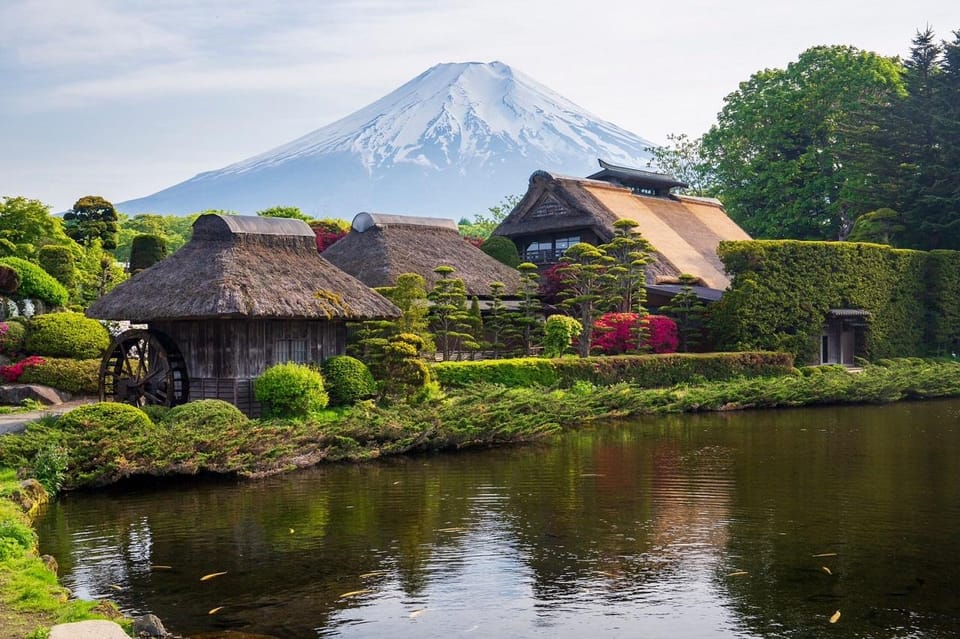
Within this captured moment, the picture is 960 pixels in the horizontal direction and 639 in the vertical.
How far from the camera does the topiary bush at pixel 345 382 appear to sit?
25.1 meters

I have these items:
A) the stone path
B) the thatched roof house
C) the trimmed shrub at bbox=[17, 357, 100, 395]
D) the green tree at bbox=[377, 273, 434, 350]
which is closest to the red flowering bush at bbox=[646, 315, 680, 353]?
the thatched roof house

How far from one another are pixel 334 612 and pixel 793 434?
54.7ft

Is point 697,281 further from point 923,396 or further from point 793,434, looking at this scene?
point 793,434

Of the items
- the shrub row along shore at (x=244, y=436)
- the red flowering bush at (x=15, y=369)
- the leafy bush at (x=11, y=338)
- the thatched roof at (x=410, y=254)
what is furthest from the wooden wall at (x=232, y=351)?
the thatched roof at (x=410, y=254)

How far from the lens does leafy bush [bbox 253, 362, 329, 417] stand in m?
23.1

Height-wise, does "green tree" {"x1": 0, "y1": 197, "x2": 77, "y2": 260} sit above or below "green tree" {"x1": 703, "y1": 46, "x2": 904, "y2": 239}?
below

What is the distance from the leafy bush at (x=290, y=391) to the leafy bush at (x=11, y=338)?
8445mm

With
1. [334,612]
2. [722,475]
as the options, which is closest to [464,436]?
[722,475]

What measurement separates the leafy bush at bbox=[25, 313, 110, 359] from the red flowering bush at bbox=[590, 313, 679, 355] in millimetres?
16849

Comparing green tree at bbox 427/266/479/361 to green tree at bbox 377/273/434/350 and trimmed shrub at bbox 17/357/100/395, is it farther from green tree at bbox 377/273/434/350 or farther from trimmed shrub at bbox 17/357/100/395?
trimmed shrub at bbox 17/357/100/395

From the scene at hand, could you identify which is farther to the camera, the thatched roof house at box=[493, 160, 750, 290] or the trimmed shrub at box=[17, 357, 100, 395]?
the thatched roof house at box=[493, 160, 750, 290]

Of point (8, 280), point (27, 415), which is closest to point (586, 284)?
point (8, 280)

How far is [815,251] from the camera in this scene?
39.9 metres

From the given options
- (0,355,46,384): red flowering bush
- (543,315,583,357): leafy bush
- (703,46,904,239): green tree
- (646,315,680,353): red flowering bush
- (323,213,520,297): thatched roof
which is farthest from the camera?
(703,46,904,239): green tree
